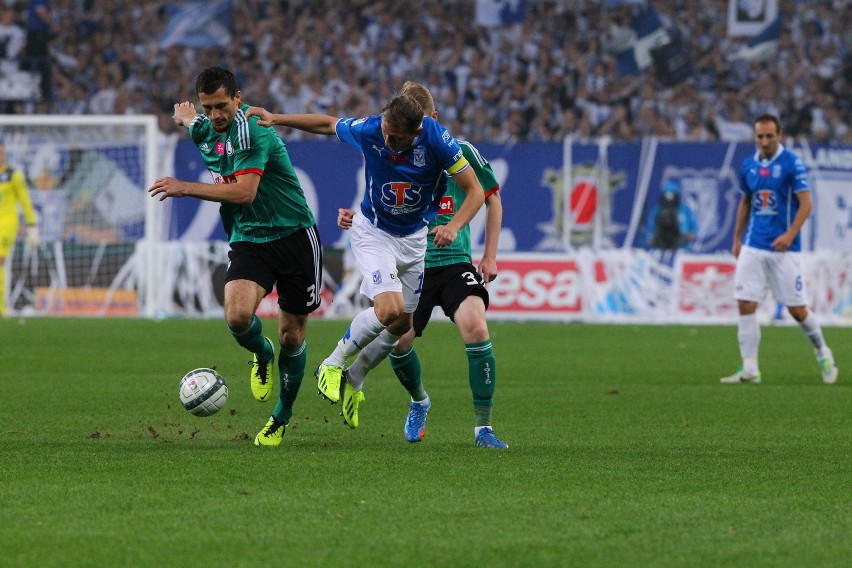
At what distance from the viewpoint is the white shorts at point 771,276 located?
40.2 feet

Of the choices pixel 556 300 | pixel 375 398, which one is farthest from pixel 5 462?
pixel 556 300

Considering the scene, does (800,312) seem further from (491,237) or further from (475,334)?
(475,334)

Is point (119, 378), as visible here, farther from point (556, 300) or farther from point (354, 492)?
point (556, 300)

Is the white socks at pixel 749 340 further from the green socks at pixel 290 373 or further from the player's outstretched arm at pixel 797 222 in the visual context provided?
the green socks at pixel 290 373

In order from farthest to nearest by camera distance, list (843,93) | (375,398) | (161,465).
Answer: (843,93) < (375,398) < (161,465)

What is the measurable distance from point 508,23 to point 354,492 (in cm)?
2084

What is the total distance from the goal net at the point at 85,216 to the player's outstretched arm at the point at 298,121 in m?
13.2

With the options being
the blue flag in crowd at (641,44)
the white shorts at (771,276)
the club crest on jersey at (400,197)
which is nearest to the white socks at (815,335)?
the white shorts at (771,276)

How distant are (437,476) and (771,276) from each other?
23.0ft

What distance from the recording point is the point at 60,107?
24953 mm

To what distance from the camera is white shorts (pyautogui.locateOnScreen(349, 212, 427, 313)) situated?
7.35 metres

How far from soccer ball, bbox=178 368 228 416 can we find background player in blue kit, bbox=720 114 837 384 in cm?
597

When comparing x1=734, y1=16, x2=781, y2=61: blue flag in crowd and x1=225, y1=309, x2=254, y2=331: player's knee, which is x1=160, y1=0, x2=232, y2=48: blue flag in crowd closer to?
x1=734, y1=16, x2=781, y2=61: blue flag in crowd

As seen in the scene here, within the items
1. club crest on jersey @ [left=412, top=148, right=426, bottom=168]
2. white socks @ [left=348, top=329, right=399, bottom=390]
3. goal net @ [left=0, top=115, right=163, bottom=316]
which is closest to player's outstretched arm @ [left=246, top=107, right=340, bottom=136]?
club crest on jersey @ [left=412, top=148, right=426, bottom=168]
